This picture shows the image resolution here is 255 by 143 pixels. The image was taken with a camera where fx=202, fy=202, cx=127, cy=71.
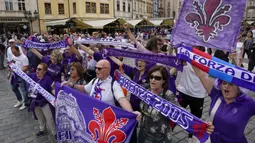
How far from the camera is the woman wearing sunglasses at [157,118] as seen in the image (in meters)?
2.45

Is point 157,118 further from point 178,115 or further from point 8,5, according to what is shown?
point 8,5

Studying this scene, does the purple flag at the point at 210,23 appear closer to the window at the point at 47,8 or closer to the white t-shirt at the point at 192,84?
the white t-shirt at the point at 192,84

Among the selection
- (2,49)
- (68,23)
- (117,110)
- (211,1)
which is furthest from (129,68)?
(68,23)

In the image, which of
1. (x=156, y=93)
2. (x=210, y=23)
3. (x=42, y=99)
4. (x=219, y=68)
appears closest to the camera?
(x=219, y=68)

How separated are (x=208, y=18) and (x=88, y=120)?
82.8 inches

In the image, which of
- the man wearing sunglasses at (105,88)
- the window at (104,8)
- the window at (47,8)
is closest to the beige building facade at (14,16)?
the window at (47,8)

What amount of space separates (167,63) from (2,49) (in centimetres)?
1241

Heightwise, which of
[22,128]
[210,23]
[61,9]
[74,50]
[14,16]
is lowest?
[22,128]

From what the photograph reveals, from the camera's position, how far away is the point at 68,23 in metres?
24.5

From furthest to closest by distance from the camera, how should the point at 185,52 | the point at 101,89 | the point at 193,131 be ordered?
the point at 101,89 < the point at 185,52 < the point at 193,131

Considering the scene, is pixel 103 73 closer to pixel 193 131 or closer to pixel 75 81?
pixel 75 81

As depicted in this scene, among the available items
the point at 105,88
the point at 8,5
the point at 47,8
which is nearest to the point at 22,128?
the point at 105,88

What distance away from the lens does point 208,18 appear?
2.42 meters

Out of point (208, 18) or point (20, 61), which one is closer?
point (208, 18)
